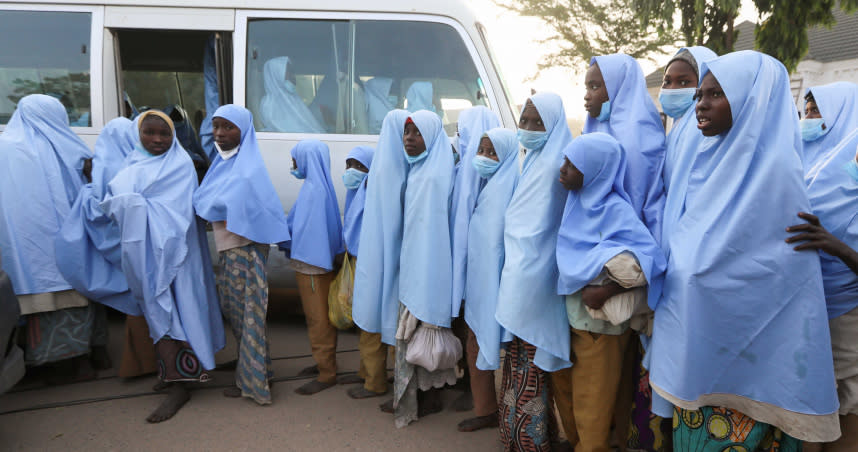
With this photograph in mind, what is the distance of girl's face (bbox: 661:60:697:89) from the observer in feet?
8.14

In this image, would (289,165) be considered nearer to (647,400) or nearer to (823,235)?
(647,400)

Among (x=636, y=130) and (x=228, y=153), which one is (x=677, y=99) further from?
(x=228, y=153)

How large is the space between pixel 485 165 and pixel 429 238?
537 millimetres

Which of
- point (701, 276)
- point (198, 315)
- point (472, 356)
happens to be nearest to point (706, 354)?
point (701, 276)

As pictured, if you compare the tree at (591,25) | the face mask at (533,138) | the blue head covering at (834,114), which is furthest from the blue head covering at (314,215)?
the tree at (591,25)

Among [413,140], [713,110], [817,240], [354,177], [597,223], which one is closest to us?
[817,240]

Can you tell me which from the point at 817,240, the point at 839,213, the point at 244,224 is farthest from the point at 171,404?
the point at 839,213

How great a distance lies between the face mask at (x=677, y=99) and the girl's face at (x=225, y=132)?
2448 millimetres

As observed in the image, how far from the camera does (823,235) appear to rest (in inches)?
73.3

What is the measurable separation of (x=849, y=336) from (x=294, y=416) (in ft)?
9.35

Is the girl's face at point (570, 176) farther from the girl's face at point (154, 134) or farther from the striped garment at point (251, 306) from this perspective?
the girl's face at point (154, 134)

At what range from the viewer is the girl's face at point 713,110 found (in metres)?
1.96

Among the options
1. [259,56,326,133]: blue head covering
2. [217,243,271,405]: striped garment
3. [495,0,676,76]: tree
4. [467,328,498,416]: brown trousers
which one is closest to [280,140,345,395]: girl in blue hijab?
[217,243,271,405]: striped garment

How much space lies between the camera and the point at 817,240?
73.3 inches
